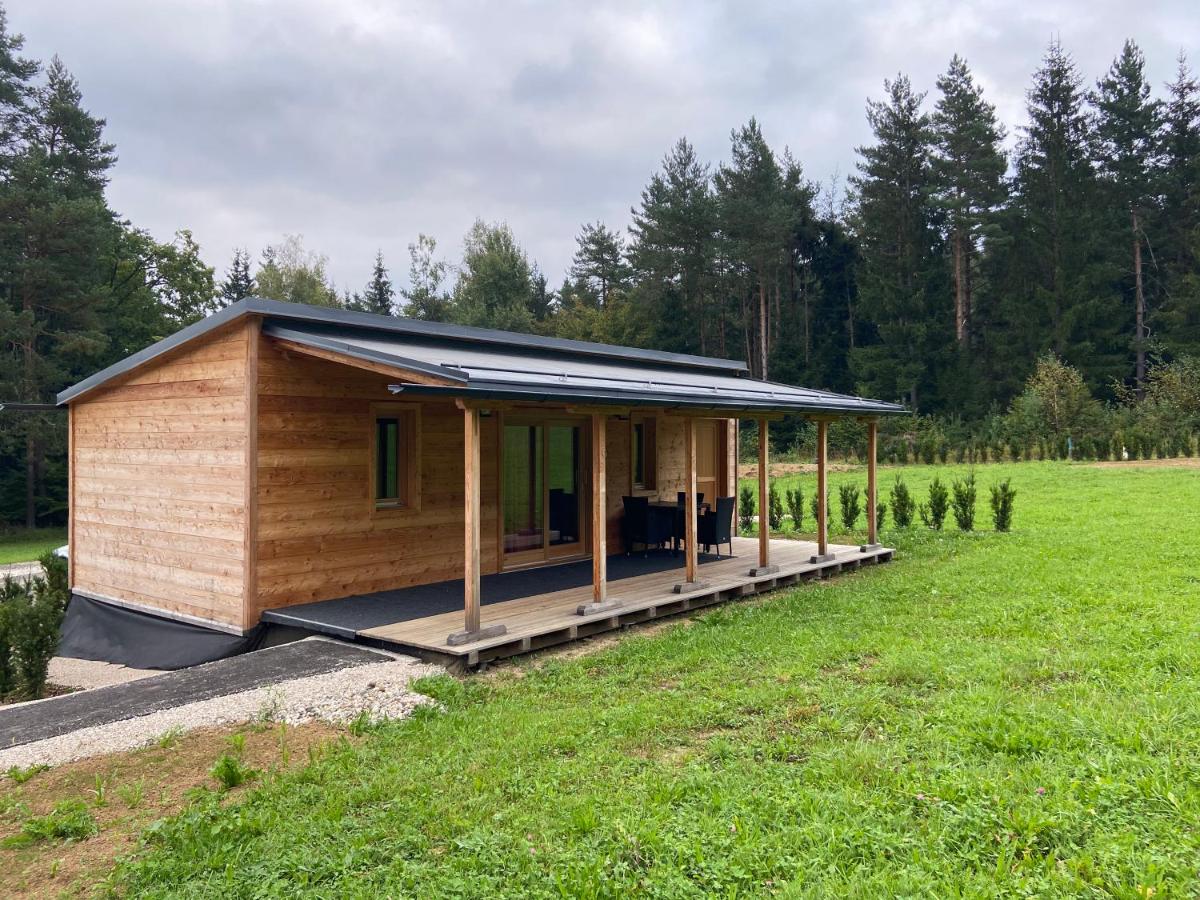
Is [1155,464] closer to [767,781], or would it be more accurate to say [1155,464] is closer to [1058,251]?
[1058,251]

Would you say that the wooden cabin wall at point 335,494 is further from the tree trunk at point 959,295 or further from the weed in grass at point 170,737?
the tree trunk at point 959,295

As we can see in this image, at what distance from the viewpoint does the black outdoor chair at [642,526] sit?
10.5m

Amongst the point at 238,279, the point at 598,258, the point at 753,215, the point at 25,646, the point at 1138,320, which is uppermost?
the point at 598,258

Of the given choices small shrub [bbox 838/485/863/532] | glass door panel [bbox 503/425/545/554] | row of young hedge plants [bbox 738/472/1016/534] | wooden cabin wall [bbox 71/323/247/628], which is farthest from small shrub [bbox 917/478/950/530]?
wooden cabin wall [bbox 71/323/247/628]

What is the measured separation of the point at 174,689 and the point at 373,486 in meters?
2.84

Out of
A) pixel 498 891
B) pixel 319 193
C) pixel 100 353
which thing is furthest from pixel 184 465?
pixel 319 193

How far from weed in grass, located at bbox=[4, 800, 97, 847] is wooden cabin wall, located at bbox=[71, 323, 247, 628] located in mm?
3606

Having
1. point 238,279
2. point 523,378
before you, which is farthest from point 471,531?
point 238,279

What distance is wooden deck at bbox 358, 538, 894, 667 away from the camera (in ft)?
20.0

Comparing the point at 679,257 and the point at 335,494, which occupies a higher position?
the point at 679,257

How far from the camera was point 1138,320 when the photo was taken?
107 feet

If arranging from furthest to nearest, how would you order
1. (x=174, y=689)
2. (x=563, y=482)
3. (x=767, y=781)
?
(x=563, y=482) < (x=174, y=689) < (x=767, y=781)

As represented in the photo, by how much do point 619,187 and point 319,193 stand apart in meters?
18.2

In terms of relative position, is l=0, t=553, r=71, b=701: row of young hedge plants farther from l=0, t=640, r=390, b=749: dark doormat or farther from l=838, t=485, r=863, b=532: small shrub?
l=838, t=485, r=863, b=532: small shrub
